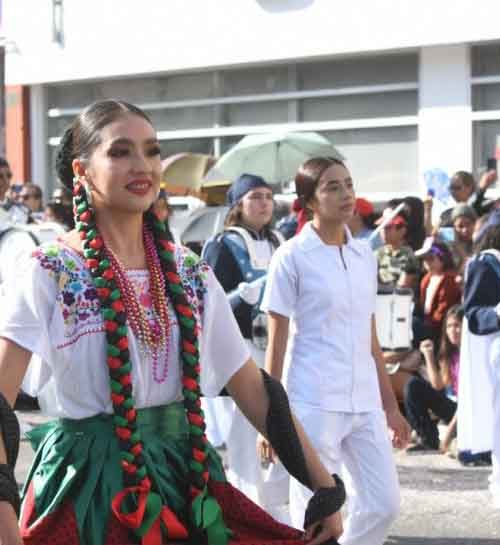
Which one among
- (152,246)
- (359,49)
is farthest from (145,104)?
(152,246)

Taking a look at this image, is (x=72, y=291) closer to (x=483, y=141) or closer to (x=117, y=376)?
(x=117, y=376)

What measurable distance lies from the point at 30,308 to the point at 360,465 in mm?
2991

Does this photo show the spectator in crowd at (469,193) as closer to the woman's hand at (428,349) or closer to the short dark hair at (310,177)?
the woman's hand at (428,349)

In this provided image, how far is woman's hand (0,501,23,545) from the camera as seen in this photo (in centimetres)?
343

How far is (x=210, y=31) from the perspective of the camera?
20.8 m

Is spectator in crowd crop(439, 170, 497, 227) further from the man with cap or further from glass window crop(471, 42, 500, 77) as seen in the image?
glass window crop(471, 42, 500, 77)

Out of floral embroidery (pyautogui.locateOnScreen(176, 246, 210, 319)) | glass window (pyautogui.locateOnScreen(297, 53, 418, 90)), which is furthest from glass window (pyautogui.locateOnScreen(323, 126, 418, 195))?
floral embroidery (pyautogui.locateOnScreen(176, 246, 210, 319))

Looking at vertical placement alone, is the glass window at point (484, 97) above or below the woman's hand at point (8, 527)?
above

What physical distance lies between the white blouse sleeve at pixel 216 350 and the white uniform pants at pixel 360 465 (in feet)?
8.02

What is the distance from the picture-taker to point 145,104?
72.9 feet

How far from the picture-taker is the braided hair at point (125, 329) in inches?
151

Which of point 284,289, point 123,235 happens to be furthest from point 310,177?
point 123,235

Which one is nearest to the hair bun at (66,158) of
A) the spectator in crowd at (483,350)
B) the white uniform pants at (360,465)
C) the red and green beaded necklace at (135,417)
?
the red and green beaded necklace at (135,417)

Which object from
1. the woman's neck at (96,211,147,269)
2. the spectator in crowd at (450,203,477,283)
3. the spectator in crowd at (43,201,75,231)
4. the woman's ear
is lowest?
the woman's neck at (96,211,147,269)
